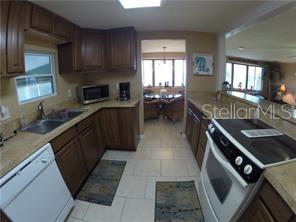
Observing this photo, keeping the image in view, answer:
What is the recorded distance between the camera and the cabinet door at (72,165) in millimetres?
1837

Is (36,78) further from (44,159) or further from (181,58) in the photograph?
(181,58)

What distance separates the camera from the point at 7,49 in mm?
1523

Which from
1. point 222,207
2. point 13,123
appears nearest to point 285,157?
point 222,207

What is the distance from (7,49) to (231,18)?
2.77 m

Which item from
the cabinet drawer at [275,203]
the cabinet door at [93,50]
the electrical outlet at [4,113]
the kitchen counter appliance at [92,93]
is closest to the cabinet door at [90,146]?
the kitchen counter appliance at [92,93]

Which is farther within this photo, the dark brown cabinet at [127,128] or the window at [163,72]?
the window at [163,72]

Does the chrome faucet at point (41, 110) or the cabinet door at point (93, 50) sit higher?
the cabinet door at point (93, 50)

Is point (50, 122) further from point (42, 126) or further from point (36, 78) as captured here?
point (36, 78)

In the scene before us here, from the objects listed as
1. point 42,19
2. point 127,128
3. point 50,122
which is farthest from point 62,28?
point 127,128

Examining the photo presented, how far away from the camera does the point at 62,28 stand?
239 centimetres

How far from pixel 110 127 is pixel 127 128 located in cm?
30

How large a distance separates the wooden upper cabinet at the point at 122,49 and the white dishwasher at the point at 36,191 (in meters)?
2.08

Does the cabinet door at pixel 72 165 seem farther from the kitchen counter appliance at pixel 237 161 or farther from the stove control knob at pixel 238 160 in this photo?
the stove control knob at pixel 238 160

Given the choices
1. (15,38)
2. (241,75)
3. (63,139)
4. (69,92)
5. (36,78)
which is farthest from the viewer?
(241,75)
